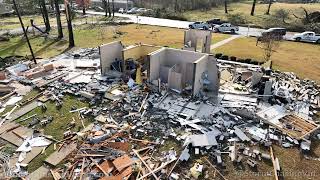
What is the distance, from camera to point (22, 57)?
2653 centimetres

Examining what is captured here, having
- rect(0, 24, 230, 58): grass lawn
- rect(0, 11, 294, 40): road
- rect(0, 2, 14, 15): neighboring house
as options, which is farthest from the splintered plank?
rect(0, 2, 14, 15): neighboring house

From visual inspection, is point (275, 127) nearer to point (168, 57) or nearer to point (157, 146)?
point (157, 146)

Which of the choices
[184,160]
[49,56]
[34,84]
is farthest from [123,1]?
[184,160]

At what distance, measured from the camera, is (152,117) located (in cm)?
A: 1581

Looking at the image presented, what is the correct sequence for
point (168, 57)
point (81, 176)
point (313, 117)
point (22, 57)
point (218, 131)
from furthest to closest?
point (22, 57), point (168, 57), point (313, 117), point (218, 131), point (81, 176)

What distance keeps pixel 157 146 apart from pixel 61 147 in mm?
4611

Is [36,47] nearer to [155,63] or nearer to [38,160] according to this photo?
[155,63]

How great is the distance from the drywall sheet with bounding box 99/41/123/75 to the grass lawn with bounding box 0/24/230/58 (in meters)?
9.00

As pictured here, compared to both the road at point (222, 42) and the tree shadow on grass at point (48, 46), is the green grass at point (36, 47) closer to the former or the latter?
the tree shadow on grass at point (48, 46)

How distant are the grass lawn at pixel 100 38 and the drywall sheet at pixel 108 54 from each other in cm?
900

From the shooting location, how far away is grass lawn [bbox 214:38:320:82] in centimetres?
2365

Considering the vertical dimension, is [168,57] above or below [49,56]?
above

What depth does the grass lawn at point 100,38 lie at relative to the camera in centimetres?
2939

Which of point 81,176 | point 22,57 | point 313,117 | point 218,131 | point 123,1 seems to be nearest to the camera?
point 81,176
